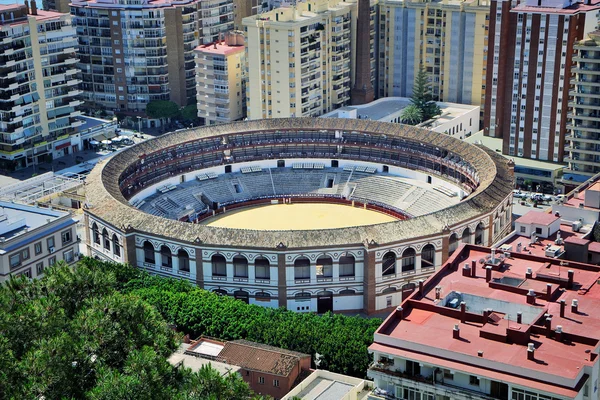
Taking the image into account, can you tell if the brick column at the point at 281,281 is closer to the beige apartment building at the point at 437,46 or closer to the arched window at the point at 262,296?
the arched window at the point at 262,296

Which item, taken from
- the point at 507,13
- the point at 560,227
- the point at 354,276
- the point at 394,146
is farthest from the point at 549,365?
the point at 507,13

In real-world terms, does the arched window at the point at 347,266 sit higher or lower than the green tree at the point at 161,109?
lower

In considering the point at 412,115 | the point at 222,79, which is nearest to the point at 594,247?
the point at 412,115

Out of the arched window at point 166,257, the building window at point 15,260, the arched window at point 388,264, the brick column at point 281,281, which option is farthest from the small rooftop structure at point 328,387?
the building window at point 15,260

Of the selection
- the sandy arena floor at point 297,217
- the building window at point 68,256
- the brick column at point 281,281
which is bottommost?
the sandy arena floor at point 297,217

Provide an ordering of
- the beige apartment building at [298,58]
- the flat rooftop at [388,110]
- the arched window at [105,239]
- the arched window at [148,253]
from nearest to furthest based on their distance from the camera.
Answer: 1. the arched window at [148,253]
2. the arched window at [105,239]
3. the beige apartment building at [298,58]
4. the flat rooftop at [388,110]

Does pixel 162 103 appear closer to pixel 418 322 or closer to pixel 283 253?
pixel 283 253

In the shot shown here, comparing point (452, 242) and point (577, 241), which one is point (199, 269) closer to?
point (452, 242)
